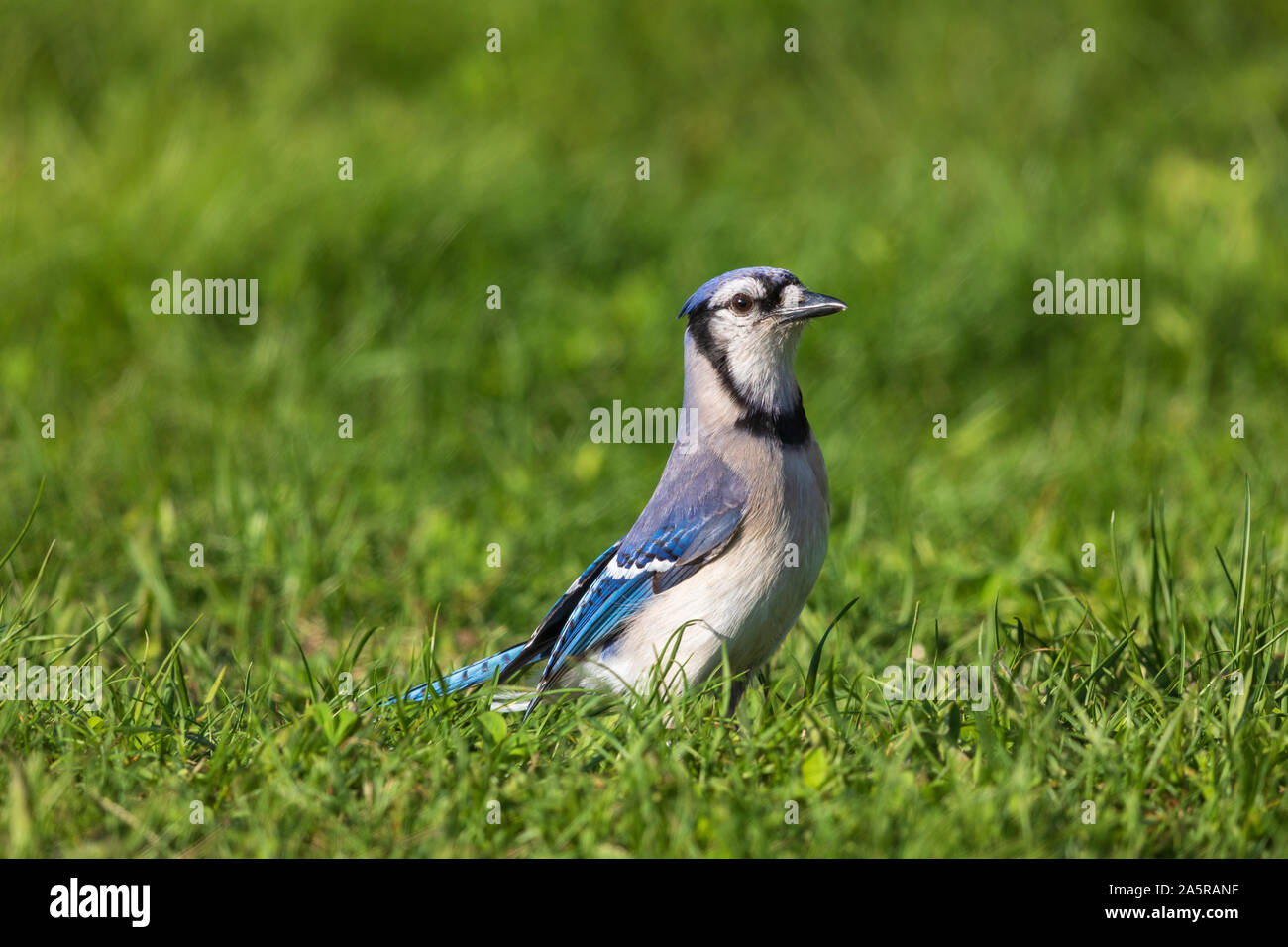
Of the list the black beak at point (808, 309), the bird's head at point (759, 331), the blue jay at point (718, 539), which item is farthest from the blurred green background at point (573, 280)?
the black beak at point (808, 309)

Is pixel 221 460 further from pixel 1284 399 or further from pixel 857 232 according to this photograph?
pixel 1284 399

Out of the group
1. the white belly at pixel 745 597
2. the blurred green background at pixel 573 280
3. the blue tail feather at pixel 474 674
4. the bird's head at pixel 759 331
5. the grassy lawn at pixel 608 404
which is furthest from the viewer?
the blurred green background at pixel 573 280

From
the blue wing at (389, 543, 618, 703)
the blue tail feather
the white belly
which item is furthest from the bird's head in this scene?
the blue tail feather

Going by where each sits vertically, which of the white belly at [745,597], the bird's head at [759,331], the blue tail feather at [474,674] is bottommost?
the blue tail feather at [474,674]

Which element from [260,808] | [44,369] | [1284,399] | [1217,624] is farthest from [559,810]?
[1284,399]

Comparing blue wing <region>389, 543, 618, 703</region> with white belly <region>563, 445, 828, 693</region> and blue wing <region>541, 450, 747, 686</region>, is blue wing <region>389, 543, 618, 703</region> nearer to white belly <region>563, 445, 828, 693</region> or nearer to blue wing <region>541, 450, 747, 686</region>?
blue wing <region>541, 450, 747, 686</region>

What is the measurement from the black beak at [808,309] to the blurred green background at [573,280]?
1363mm

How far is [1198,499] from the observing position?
578cm

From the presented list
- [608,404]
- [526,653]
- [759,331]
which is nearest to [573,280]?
[608,404]

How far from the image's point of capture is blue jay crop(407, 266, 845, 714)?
3.75 meters

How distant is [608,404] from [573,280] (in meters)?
1.15

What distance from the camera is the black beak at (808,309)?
3.90 metres

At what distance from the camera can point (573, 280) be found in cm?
779

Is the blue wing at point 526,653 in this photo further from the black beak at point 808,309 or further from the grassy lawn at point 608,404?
the black beak at point 808,309
